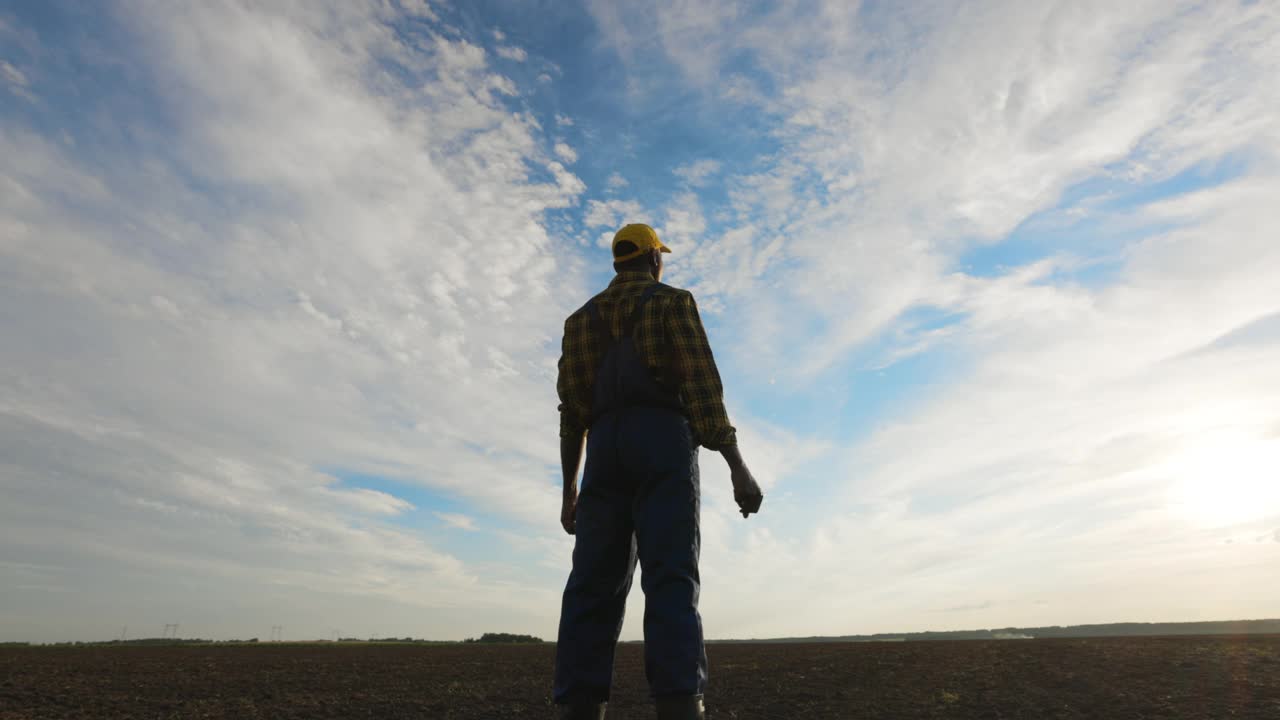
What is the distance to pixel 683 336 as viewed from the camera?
3469 mm

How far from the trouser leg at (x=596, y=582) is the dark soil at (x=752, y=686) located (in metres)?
3.82

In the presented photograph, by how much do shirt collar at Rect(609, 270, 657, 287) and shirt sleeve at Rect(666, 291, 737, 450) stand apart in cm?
36

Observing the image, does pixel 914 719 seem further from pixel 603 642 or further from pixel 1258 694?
pixel 603 642

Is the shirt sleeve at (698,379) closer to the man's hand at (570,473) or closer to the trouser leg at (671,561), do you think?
the trouser leg at (671,561)

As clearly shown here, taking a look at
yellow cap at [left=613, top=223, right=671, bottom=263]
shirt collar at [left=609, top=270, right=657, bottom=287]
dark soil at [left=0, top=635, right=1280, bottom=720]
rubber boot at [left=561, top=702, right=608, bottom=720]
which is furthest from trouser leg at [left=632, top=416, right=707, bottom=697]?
dark soil at [left=0, top=635, right=1280, bottom=720]

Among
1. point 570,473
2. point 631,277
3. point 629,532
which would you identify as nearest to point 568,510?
point 570,473

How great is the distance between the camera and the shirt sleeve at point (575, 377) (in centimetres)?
372

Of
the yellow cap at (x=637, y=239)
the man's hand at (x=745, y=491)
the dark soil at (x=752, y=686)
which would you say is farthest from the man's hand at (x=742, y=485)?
the dark soil at (x=752, y=686)

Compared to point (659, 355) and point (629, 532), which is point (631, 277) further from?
point (629, 532)

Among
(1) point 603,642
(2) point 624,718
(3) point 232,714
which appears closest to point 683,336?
(1) point 603,642

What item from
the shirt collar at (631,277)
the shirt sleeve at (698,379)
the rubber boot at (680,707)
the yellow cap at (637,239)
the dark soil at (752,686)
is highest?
the yellow cap at (637,239)

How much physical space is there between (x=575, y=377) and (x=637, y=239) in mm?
884

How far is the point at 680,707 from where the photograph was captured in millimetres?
2738

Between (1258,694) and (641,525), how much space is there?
22.9 feet
